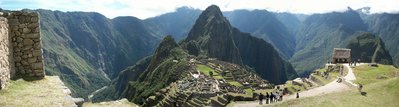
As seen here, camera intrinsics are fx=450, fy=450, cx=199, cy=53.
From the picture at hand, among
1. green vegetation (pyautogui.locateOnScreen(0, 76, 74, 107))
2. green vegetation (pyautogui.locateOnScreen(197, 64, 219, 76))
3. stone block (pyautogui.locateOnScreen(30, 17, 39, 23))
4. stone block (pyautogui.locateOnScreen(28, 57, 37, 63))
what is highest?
stone block (pyautogui.locateOnScreen(30, 17, 39, 23))

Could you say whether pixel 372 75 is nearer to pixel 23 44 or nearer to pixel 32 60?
pixel 32 60

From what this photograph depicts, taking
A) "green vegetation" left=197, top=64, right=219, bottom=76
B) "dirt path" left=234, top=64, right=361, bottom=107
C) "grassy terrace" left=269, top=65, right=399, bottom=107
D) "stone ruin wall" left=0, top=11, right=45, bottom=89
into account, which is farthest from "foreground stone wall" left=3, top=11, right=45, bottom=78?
"green vegetation" left=197, top=64, right=219, bottom=76

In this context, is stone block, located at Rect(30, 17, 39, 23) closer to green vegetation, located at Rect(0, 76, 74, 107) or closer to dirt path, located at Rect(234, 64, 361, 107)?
green vegetation, located at Rect(0, 76, 74, 107)

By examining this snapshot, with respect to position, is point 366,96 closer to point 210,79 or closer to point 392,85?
point 392,85

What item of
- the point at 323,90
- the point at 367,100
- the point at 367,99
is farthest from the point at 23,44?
the point at 323,90

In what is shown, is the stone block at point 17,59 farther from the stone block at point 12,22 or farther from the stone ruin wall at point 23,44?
the stone block at point 12,22

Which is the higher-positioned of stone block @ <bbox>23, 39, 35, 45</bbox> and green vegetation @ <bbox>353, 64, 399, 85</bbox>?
stone block @ <bbox>23, 39, 35, 45</bbox>
